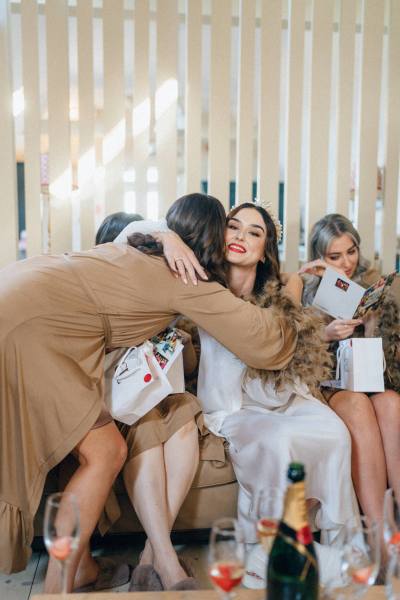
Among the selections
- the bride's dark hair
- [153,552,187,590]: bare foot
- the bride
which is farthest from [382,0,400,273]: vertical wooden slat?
[153,552,187,590]: bare foot

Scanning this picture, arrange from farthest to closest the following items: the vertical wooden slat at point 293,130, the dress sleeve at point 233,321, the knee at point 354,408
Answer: the vertical wooden slat at point 293,130
the knee at point 354,408
the dress sleeve at point 233,321

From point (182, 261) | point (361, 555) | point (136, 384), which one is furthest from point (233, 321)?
point (361, 555)

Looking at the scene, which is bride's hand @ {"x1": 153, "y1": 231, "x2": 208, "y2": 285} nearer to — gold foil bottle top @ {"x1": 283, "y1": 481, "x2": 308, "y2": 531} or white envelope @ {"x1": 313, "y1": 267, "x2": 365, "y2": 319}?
white envelope @ {"x1": 313, "y1": 267, "x2": 365, "y2": 319}

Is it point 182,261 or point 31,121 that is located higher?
point 31,121

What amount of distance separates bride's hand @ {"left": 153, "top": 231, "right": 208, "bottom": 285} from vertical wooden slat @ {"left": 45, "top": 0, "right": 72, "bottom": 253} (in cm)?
128

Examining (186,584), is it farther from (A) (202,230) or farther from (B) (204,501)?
(A) (202,230)

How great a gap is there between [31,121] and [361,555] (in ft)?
8.52

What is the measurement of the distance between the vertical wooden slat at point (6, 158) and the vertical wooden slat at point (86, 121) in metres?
0.34

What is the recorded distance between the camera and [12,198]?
288cm

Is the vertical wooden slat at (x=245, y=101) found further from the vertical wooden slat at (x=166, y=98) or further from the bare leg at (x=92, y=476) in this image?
the bare leg at (x=92, y=476)

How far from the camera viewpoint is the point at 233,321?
1.79 m

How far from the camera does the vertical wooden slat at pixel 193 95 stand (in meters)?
2.96

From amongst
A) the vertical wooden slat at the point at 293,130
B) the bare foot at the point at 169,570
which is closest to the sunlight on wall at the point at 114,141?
the vertical wooden slat at the point at 293,130

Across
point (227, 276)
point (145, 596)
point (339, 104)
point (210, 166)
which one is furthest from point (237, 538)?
point (339, 104)
